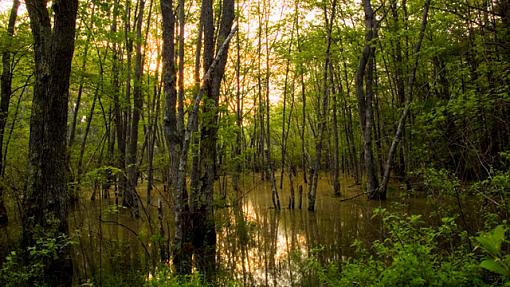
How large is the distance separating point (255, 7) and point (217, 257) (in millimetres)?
12624

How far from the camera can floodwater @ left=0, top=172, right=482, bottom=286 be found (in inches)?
252

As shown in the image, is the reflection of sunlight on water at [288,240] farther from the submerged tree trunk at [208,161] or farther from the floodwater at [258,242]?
the submerged tree trunk at [208,161]

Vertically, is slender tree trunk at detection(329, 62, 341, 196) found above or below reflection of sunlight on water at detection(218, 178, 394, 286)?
above

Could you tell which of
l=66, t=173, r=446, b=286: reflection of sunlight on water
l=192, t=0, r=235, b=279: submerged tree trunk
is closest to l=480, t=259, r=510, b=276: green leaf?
l=66, t=173, r=446, b=286: reflection of sunlight on water

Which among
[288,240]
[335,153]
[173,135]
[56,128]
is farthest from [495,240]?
[335,153]

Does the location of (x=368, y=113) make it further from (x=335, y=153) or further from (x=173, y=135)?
(x=173, y=135)

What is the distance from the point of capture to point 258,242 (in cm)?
879

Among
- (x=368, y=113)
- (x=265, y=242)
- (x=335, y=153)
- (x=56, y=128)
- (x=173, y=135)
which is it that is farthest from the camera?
(x=335, y=153)

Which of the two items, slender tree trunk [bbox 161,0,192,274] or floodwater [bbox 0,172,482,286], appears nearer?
slender tree trunk [bbox 161,0,192,274]

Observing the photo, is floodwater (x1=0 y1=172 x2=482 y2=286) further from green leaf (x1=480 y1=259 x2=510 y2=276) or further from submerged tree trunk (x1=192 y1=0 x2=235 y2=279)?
green leaf (x1=480 y1=259 x2=510 y2=276)

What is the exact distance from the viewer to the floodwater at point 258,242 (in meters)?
6.40

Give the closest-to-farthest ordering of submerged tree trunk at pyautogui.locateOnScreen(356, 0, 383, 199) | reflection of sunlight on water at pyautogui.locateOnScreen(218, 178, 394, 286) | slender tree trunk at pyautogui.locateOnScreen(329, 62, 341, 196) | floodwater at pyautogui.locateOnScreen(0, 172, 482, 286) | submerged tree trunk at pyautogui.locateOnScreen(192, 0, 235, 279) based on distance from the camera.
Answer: floodwater at pyautogui.locateOnScreen(0, 172, 482, 286) → reflection of sunlight on water at pyautogui.locateOnScreen(218, 178, 394, 286) → submerged tree trunk at pyautogui.locateOnScreen(192, 0, 235, 279) → submerged tree trunk at pyautogui.locateOnScreen(356, 0, 383, 199) → slender tree trunk at pyautogui.locateOnScreen(329, 62, 341, 196)

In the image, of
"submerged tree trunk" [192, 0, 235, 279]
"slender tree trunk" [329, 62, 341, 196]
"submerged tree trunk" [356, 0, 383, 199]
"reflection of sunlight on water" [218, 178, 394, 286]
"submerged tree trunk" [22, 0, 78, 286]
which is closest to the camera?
"submerged tree trunk" [22, 0, 78, 286]

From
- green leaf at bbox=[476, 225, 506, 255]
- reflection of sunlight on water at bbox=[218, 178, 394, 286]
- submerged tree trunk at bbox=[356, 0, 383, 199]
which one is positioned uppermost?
submerged tree trunk at bbox=[356, 0, 383, 199]
